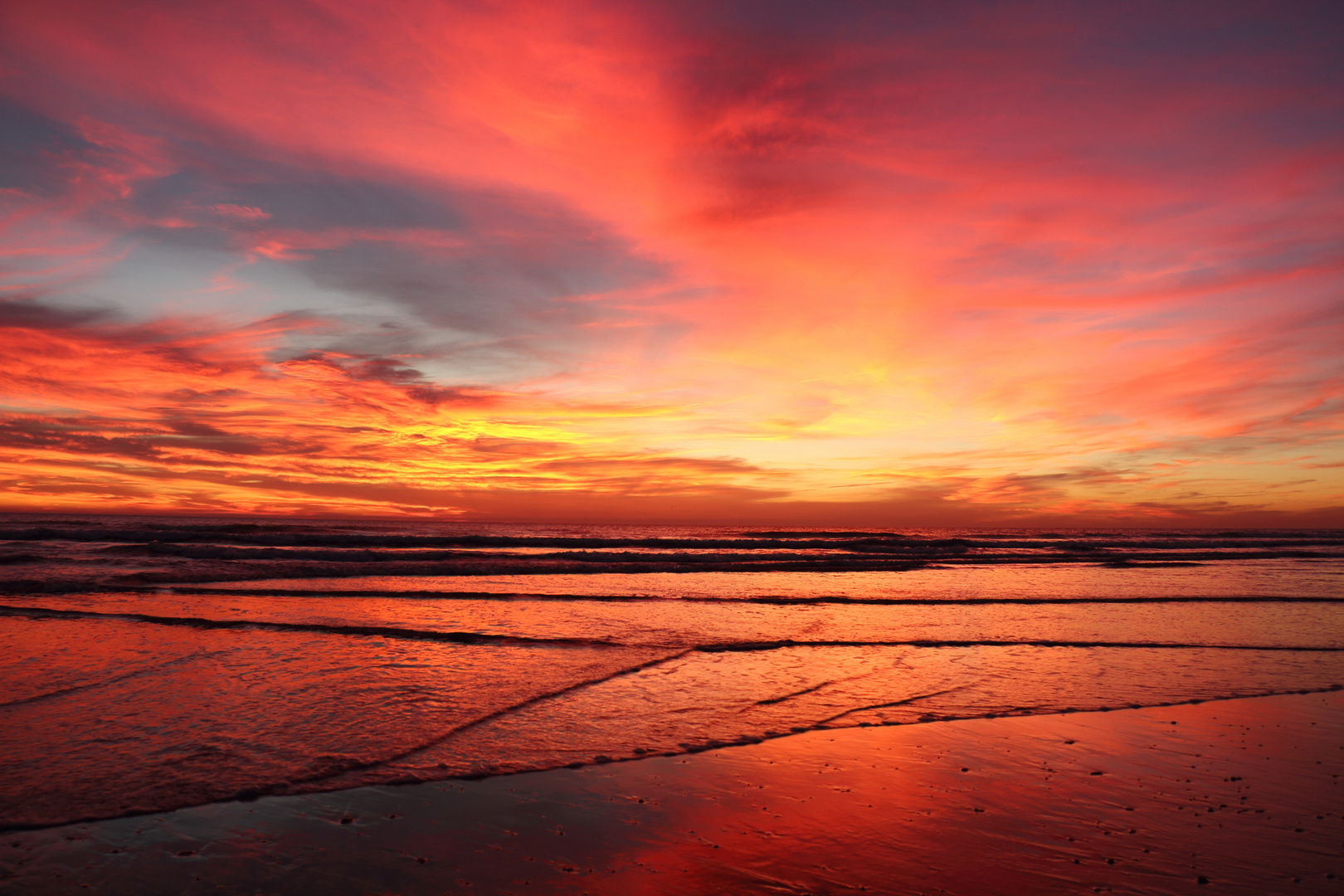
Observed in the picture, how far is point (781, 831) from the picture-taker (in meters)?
4.82

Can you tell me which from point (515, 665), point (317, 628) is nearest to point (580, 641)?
point (515, 665)

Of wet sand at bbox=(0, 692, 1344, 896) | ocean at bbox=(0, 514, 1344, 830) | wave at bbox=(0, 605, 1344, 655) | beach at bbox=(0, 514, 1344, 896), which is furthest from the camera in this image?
wave at bbox=(0, 605, 1344, 655)

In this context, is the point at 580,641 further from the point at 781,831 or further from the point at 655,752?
the point at 781,831

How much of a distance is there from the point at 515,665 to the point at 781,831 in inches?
237

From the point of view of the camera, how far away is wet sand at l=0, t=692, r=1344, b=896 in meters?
4.14

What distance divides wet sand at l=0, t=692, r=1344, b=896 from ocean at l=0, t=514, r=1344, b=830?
55 centimetres

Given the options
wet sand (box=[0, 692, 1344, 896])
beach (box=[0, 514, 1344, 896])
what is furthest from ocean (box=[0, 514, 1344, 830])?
wet sand (box=[0, 692, 1344, 896])

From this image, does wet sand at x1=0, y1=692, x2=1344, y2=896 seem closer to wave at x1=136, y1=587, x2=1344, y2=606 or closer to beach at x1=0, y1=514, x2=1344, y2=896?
beach at x1=0, y1=514, x2=1344, y2=896

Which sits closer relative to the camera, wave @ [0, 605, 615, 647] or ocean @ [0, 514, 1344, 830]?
ocean @ [0, 514, 1344, 830]

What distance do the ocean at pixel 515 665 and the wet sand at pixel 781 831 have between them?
552mm

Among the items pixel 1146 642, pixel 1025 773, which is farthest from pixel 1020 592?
pixel 1025 773

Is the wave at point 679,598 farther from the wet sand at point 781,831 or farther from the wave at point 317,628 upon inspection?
the wet sand at point 781,831

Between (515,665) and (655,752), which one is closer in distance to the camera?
(655,752)

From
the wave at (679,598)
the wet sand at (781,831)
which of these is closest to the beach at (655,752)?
the wet sand at (781,831)
